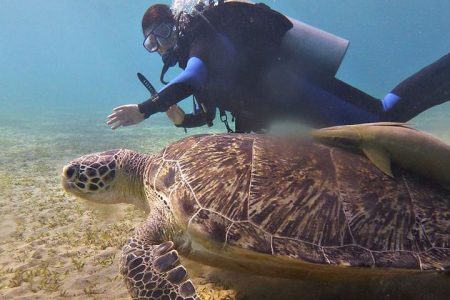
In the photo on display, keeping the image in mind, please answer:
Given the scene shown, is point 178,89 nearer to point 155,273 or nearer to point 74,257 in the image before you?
point 155,273

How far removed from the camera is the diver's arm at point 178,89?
3990 mm

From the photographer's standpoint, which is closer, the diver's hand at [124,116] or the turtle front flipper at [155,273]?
the turtle front flipper at [155,273]

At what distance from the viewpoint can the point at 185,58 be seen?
16.3 ft

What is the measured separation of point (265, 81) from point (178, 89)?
4.98 ft

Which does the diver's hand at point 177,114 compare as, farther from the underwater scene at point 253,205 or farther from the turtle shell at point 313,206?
the turtle shell at point 313,206

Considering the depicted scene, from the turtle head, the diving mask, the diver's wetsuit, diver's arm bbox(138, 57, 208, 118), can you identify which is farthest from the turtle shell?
the diving mask

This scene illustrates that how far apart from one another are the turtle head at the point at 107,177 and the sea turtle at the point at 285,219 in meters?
0.74

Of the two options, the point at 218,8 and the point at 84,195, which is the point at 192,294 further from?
the point at 218,8

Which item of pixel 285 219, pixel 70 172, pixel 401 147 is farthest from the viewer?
pixel 70 172

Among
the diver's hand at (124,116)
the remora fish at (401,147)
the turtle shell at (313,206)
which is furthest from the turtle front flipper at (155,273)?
the diver's hand at (124,116)

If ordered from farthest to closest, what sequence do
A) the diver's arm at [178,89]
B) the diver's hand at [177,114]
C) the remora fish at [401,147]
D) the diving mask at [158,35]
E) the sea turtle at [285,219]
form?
the diver's hand at [177,114], the diving mask at [158,35], the diver's arm at [178,89], the remora fish at [401,147], the sea turtle at [285,219]

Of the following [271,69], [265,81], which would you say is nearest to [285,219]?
[265,81]

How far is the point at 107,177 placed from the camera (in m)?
3.77

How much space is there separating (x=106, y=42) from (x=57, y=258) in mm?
138982
